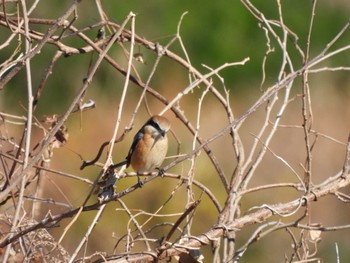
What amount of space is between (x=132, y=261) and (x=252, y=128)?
19.2ft

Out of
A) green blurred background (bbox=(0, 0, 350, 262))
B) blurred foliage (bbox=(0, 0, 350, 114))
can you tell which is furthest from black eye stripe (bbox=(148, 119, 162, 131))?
blurred foliage (bbox=(0, 0, 350, 114))

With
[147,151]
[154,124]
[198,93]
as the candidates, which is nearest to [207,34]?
[198,93]

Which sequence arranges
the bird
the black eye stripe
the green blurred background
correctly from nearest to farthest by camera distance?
the black eye stripe < the bird < the green blurred background

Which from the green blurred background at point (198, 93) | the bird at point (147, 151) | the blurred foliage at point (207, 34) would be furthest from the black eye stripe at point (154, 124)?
the blurred foliage at point (207, 34)

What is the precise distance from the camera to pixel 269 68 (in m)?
7.78

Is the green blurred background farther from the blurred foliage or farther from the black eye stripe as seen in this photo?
the black eye stripe

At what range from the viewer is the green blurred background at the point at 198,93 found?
6824mm

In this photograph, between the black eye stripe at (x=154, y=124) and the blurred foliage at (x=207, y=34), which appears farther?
the blurred foliage at (x=207, y=34)

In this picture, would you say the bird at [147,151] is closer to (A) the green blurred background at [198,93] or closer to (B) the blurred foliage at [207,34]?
(A) the green blurred background at [198,93]

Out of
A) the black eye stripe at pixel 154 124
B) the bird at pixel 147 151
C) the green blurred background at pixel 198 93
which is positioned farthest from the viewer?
the green blurred background at pixel 198 93

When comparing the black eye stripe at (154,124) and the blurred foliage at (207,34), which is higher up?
the blurred foliage at (207,34)

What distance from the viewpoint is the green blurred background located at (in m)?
6.82

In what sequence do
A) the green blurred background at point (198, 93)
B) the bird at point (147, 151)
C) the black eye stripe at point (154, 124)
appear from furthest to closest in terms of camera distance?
the green blurred background at point (198, 93), the bird at point (147, 151), the black eye stripe at point (154, 124)

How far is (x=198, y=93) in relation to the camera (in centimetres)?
745
